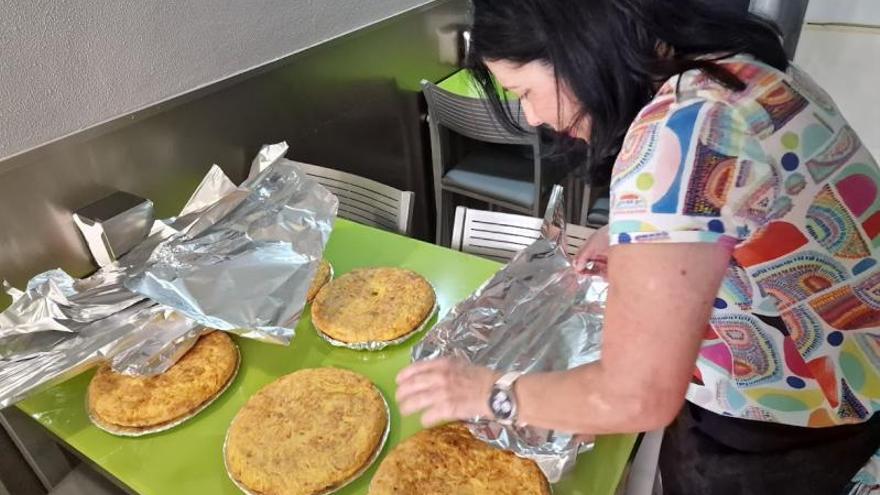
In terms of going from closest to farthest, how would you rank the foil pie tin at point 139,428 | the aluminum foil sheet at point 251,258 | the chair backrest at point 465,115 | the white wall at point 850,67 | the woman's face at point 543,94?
the woman's face at point 543,94 < the foil pie tin at point 139,428 < the aluminum foil sheet at point 251,258 < the chair backrest at point 465,115 < the white wall at point 850,67

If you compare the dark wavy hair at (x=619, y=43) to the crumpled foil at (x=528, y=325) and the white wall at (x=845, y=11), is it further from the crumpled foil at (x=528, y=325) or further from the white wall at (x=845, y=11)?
the white wall at (x=845, y=11)

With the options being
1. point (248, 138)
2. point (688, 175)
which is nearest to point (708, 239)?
point (688, 175)

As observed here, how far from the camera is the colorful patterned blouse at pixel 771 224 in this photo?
1.97 feet

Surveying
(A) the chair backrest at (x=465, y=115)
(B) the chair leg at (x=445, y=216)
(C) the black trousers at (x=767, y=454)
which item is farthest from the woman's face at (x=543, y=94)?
(B) the chair leg at (x=445, y=216)

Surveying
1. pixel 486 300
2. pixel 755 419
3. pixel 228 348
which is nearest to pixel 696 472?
pixel 755 419

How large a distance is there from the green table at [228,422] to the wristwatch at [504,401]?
20 cm

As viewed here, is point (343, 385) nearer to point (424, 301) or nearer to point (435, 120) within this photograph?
point (424, 301)

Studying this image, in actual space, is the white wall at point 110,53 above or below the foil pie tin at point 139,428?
above

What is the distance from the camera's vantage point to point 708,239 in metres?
0.60

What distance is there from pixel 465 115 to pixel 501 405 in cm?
163

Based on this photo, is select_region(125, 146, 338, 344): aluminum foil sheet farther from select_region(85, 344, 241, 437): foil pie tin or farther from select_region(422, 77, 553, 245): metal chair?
select_region(422, 77, 553, 245): metal chair

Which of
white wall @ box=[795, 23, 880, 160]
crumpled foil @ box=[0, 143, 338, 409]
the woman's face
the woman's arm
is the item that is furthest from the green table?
white wall @ box=[795, 23, 880, 160]

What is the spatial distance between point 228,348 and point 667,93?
37.2 inches

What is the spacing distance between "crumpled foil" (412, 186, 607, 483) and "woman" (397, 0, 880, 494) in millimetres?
141
